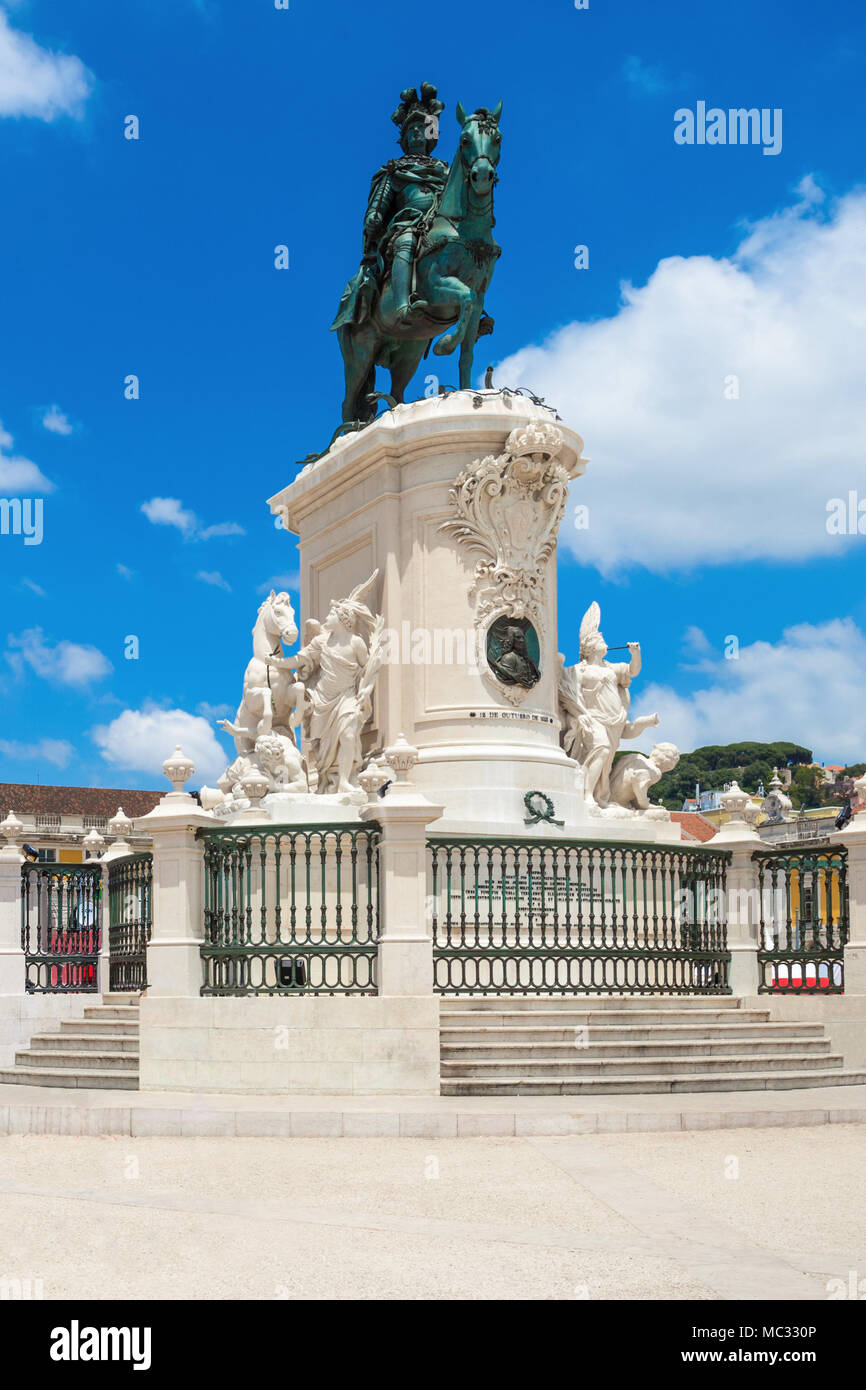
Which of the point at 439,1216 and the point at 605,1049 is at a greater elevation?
the point at 605,1049

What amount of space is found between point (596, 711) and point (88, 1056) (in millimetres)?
7855

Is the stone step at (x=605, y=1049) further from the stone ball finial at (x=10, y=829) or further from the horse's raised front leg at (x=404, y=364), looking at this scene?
the horse's raised front leg at (x=404, y=364)

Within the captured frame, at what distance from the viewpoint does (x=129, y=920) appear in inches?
671

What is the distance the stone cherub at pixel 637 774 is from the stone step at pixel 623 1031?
464 centimetres

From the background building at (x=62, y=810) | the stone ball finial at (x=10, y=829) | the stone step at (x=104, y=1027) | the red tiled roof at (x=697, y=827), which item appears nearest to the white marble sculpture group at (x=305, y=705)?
the stone ball finial at (x=10, y=829)

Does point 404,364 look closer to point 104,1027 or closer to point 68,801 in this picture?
point 104,1027

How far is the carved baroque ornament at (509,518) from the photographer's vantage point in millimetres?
18406

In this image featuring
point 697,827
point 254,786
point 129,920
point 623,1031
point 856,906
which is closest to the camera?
point 623,1031

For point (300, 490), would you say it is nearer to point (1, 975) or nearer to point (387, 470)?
point (387, 470)

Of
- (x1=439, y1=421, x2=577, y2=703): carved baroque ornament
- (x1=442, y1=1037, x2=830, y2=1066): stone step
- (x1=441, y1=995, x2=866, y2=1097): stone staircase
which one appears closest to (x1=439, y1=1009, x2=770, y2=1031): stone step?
(x1=441, y1=995, x2=866, y2=1097): stone staircase

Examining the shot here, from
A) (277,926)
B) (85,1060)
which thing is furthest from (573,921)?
(85,1060)

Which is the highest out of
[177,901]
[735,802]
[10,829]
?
[735,802]

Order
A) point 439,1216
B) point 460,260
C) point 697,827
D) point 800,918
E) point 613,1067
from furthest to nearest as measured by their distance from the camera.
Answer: point 697,827 → point 460,260 → point 800,918 → point 613,1067 → point 439,1216

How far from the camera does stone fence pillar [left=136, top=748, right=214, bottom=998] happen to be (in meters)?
14.1
